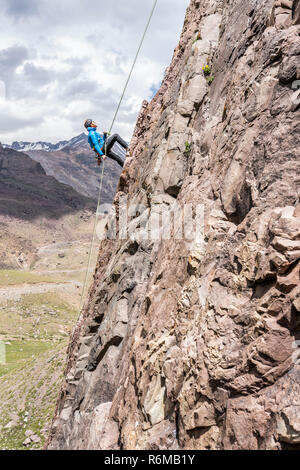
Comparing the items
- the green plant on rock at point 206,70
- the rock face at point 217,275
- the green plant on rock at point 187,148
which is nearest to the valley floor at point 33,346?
the rock face at point 217,275

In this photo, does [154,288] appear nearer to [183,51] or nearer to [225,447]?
[225,447]

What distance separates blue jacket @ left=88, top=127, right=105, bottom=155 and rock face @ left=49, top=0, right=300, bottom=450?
6484 millimetres

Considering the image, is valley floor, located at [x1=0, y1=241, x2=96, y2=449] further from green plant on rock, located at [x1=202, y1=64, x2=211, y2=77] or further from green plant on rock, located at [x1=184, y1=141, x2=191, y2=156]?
green plant on rock, located at [x1=202, y1=64, x2=211, y2=77]

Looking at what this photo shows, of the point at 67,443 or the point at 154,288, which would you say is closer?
the point at 154,288

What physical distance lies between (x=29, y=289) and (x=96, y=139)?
8729cm

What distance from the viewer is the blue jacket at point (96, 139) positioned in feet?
66.2

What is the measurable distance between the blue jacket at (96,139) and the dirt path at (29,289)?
77605 mm

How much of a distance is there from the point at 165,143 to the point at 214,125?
3389 millimetres

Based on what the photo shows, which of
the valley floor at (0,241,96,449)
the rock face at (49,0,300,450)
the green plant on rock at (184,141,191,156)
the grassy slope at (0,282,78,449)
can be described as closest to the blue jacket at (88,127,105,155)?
the rock face at (49,0,300,450)

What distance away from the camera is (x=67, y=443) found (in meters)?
13.8

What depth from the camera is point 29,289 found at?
98.3 m

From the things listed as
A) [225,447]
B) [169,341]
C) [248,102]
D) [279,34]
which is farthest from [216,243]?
[279,34]

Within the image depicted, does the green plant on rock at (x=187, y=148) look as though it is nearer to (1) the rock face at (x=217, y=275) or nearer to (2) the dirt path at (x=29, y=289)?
(1) the rock face at (x=217, y=275)

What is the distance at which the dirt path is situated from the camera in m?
89.5
